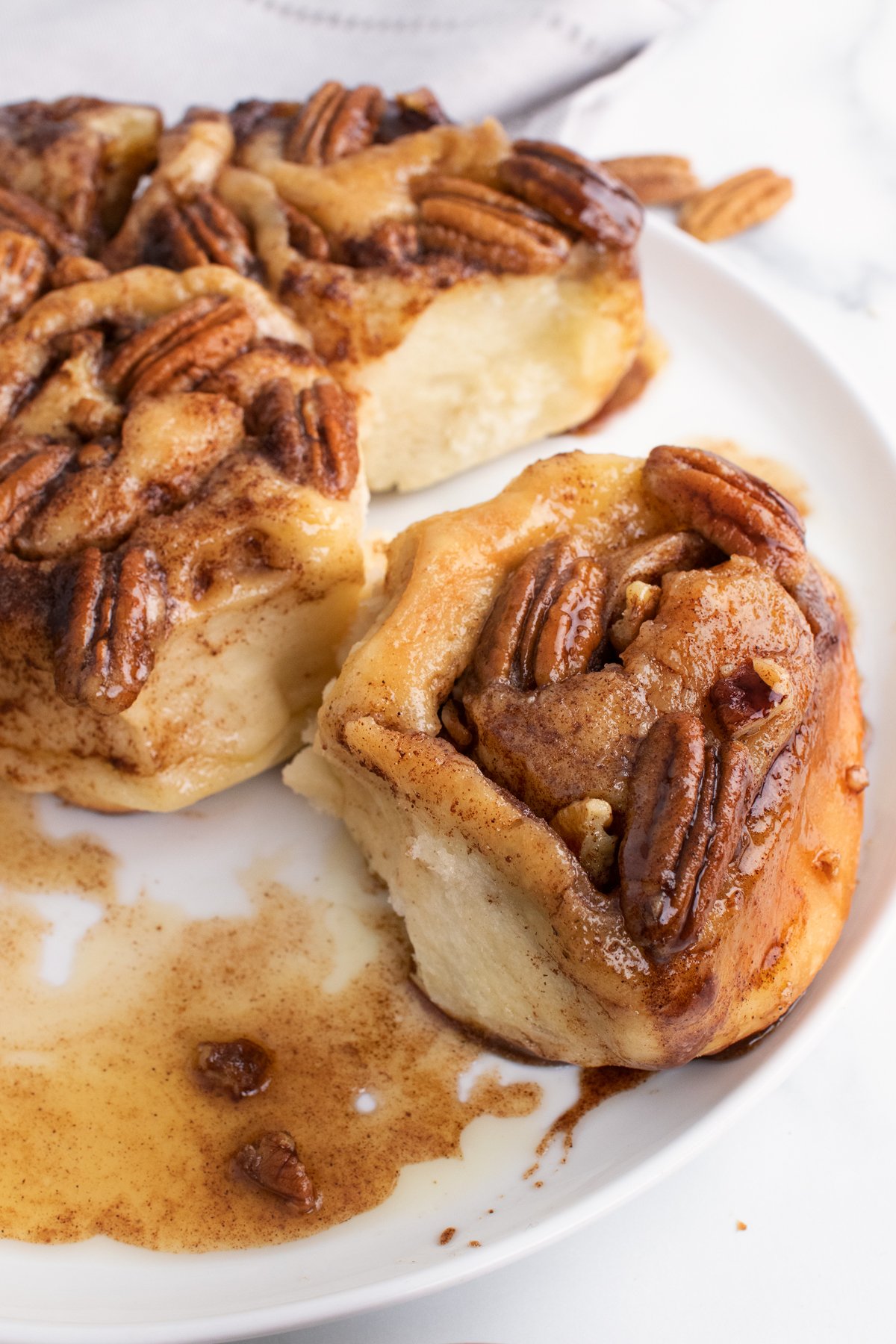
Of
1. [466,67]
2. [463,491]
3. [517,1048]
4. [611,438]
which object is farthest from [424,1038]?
[466,67]

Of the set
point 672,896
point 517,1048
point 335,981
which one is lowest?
point 335,981

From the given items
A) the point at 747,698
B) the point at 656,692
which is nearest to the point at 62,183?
the point at 656,692

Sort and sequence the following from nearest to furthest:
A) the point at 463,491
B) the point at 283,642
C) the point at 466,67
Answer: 1. the point at 283,642
2. the point at 463,491
3. the point at 466,67

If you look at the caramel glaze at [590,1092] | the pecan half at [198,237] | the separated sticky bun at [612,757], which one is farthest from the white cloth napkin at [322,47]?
the caramel glaze at [590,1092]

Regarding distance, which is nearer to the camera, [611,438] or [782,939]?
[782,939]

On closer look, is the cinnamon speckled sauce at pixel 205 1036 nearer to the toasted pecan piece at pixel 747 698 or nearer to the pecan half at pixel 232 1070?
the pecan half at pixel 232 1070

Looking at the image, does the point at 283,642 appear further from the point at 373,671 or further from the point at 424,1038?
the point at 424,1038
